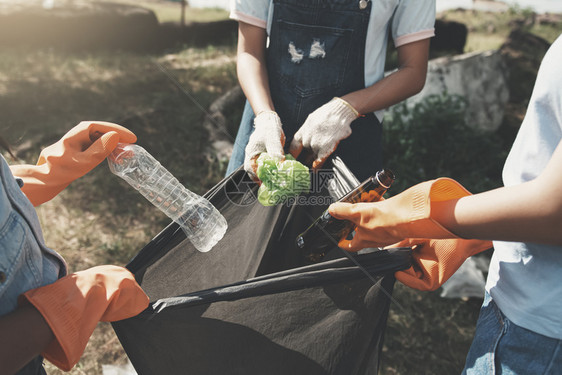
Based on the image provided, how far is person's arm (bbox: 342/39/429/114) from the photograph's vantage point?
1.45 metres

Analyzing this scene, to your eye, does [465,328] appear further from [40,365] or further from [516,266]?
[40,365]

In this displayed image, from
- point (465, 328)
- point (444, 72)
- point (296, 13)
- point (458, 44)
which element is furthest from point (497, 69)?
point (296, 13)

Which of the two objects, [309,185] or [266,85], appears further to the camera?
[266,85]

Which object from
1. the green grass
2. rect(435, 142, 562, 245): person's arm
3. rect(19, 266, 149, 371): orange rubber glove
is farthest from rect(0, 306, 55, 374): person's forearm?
the green grass

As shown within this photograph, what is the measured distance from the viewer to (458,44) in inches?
243

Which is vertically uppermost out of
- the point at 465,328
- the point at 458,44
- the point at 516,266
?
the point at 516,266

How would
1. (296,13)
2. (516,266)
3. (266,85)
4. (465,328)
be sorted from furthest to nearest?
(465,328) < (266,85) < (296,13) < (516,266)

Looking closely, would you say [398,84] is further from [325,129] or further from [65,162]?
[65,162]

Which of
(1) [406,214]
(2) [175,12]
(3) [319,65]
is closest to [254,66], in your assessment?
(3) [319,65]

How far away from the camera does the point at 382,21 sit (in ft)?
4.67

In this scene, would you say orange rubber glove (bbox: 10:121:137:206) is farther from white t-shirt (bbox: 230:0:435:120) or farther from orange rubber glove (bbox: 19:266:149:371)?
white t-shirt (bbox: 230:0:435:120)

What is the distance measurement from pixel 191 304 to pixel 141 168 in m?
0.60

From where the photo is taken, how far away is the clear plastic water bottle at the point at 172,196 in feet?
4.23

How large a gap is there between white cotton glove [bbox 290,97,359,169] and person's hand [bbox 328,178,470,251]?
38 cm
